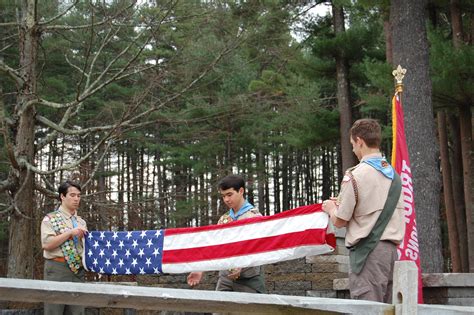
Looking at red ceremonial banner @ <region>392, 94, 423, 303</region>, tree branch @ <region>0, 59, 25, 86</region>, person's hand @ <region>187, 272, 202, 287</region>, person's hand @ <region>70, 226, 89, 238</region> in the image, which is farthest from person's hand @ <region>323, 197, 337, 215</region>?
tree branch @ <region>0, 59, 25, 86</region>

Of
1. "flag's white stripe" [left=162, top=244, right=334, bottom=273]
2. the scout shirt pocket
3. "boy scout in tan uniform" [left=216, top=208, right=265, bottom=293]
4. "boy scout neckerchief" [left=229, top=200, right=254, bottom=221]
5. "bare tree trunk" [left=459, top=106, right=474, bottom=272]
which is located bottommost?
"boy scout in tan uniform" [left=216, top=208, right=265, bottom=293]

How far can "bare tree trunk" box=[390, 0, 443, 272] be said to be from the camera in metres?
10.4

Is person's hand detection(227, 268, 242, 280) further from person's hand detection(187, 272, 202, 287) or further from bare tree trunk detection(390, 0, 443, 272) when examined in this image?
bare tree trunk detection(390, 0, 443, 272)

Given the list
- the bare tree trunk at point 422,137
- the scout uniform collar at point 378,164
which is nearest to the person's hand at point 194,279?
the scout uniform collar at point 378,164

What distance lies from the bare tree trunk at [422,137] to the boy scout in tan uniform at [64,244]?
233 inches

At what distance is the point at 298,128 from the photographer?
20984 millimetres

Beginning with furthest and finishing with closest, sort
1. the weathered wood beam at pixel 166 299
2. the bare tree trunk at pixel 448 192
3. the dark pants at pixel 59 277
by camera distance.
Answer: the bare tree trunk at pixel 448 192 < the dark pants at pixel 59 277 < the weathered wood beam at pixel 166 299

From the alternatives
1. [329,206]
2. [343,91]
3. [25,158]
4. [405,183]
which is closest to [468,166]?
[343,91]

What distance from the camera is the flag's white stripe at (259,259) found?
18.6ft

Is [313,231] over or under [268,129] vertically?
under

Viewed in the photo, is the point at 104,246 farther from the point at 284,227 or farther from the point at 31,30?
the point at 31,30

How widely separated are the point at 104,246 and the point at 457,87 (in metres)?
8.38

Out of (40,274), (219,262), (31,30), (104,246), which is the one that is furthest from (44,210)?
(219,262)

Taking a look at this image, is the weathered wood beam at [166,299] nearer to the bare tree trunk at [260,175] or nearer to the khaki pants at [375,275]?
the khaki pants at [375,275]
